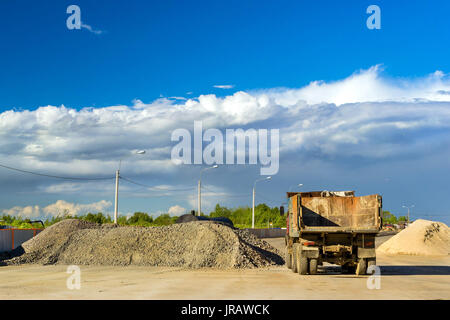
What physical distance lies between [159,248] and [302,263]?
10.4 meters

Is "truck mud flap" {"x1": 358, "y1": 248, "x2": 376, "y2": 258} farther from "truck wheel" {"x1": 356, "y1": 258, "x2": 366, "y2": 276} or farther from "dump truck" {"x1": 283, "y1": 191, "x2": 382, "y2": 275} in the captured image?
"truck wheel" {"x1": 356, "y1": 258, "x2": 366, "y2": 276}

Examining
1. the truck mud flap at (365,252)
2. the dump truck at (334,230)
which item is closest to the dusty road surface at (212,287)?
the dump truck at (334,230)

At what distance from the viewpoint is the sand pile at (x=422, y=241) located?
39781mm

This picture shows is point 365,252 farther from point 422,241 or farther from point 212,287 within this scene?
point 422,241

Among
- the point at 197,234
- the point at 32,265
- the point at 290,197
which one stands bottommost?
the point at 32,265

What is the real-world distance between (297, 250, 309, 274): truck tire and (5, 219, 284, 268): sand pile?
5003 millimetres

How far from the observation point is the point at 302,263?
19.9 meters

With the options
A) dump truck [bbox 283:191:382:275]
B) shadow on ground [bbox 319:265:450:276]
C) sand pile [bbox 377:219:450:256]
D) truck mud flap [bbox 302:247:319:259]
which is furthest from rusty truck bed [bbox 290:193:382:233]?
sand pile [bbox 377:219:450:256]

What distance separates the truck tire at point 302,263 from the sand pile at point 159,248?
5003mm

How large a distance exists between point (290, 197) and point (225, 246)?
5.58 metres

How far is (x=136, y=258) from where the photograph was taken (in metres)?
27.2

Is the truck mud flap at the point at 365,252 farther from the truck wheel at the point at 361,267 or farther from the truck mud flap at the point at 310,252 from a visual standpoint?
the truck mud flap at the point at 310,252
